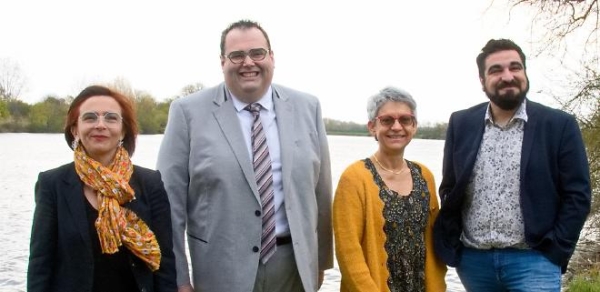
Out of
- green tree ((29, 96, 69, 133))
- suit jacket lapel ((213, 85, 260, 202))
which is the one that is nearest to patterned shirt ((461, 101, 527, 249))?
suit jacket lapel ((213, 85, 260, 202))

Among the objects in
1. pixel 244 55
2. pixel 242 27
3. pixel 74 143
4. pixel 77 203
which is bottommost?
pixel 77 203

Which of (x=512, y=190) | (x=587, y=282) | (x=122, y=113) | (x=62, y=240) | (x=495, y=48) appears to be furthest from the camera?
(x=587, y=282)

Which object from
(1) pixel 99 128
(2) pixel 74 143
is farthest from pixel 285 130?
(2) pixel 74 143

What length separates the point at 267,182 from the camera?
3562mm

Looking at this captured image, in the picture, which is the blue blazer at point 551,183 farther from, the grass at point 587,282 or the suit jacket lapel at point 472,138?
the grass at point 587,282

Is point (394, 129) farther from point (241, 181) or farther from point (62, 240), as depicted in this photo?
point (62, 240)

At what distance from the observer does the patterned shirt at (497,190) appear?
3.66 m

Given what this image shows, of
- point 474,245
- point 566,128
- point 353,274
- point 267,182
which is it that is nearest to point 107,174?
point 267,182

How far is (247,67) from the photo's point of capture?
3.53 metres

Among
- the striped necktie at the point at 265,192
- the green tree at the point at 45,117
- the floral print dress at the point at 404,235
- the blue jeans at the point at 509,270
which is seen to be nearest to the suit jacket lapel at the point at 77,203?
the striped necktie at the point at 265,192

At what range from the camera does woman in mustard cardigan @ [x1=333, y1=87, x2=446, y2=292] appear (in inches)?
144

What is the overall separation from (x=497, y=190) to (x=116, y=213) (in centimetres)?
219

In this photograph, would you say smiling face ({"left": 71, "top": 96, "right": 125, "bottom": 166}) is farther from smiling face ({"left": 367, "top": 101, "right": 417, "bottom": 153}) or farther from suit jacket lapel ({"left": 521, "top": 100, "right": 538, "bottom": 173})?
suit jacket lapel ({"left": 521, "top": 100, "right": 538, "bottom": 173})

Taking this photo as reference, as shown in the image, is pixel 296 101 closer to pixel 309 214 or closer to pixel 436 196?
pixel 309 214
